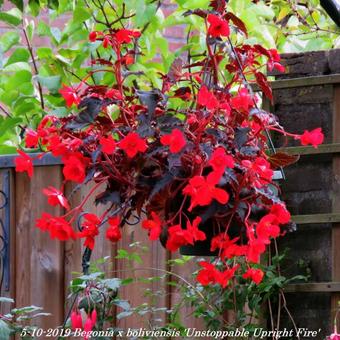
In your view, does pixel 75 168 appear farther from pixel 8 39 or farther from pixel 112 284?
pixel 8 39

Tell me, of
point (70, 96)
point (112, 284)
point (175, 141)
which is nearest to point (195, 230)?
point (175, 141)

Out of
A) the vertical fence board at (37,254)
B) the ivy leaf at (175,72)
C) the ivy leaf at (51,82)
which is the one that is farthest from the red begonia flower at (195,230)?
the vertical fence board at (37,254)

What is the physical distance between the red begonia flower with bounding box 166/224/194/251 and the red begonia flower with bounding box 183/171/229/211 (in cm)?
6

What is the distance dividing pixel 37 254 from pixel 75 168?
1.49 metres

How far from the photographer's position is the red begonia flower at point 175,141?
1.51 meters

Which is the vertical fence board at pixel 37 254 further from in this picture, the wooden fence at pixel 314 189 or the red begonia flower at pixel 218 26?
the red begonia flower at pixel 218 26

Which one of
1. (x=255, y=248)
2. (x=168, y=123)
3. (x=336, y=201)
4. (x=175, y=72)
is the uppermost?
(x=175, y=72)

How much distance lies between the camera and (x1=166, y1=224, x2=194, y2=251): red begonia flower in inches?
59.7

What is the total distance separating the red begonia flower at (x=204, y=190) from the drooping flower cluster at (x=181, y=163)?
0.05 feet

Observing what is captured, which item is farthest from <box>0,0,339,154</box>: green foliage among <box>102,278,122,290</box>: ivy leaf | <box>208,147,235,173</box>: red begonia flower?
<box>208,147,235,173</box>: red begonia flower

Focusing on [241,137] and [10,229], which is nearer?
[241,137]

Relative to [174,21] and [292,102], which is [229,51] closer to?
[292,102]

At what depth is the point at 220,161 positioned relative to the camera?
4.90 ft

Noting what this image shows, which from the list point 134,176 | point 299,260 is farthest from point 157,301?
point 134,176
